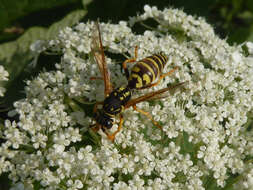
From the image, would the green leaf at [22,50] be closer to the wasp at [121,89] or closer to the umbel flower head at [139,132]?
the umbel flower head at [139,132]

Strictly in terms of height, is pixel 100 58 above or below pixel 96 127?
above

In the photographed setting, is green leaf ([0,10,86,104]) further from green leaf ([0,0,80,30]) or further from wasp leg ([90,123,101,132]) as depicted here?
wasp leg ([90,123,101,132])

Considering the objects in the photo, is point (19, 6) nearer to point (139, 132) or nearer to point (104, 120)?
point (104, 120)

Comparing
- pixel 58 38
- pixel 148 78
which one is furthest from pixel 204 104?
pixel 58 38

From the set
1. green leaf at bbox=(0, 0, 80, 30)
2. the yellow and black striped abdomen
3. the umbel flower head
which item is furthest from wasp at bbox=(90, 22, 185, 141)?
green leaf at bbox=(0, 0, 80, 30)

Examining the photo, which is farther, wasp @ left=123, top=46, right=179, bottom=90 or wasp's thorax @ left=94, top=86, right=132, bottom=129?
wasp @ left=123, top=46, right=179, bottom=90

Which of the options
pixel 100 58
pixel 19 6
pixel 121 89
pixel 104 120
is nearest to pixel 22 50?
pixel 19 6

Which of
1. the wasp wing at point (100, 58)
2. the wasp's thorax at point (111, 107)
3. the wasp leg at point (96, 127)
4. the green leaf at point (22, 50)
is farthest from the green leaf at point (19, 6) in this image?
the wasp leg at point (96, 127)
